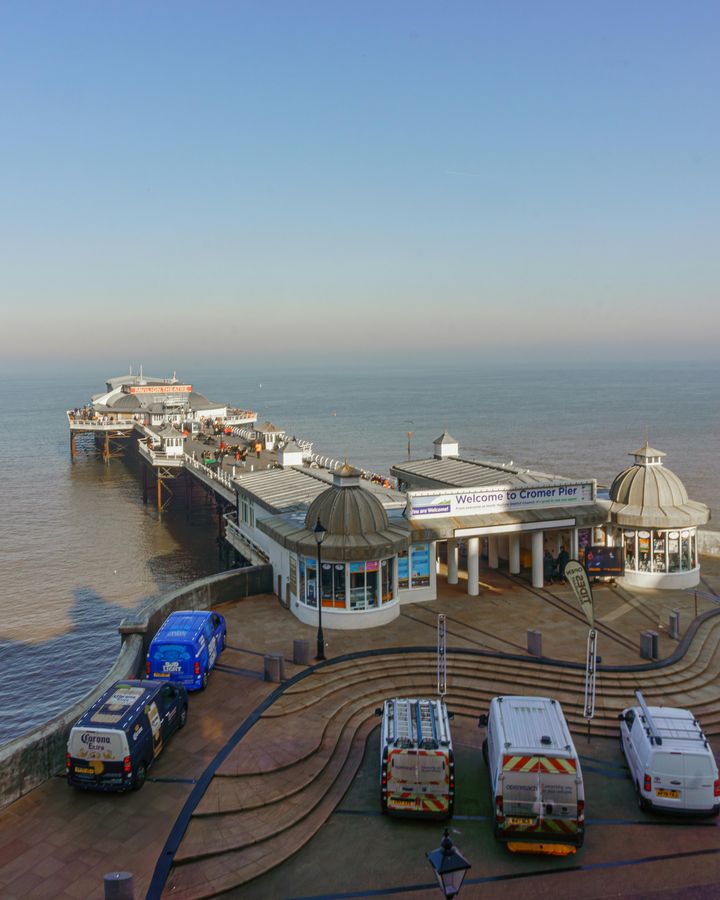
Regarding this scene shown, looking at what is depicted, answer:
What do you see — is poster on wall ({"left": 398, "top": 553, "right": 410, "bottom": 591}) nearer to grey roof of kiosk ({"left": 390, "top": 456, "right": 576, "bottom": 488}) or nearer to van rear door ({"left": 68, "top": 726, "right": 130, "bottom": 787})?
grey roof of kiosk ({"left": 390, "top": 456, "right": 576, "bottom": 488})

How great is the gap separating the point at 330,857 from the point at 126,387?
99714 mm

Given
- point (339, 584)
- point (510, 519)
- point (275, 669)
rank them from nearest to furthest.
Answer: point (275, 669) < point (339, 584) < point (510, 519)

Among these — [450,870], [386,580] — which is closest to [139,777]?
[450,870]

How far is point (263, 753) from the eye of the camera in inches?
611

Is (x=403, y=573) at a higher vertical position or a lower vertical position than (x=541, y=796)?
higher

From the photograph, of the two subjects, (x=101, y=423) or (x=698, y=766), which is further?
(x=101, y=423)

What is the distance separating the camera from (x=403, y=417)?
493 feet

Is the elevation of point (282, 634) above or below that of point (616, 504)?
below

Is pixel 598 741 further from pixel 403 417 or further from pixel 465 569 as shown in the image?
pixel 403 417

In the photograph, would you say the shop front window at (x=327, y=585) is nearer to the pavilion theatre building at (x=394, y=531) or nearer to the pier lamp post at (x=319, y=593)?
the pavilion theatre building at (x=394, y=531)

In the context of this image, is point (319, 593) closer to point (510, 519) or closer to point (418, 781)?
point (418, 781)

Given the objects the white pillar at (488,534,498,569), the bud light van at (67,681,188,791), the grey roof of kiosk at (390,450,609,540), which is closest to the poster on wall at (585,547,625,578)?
the grey roof of kiosk at (390,450,609,540)

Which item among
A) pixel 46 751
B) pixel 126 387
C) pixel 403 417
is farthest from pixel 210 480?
pixel 403 417

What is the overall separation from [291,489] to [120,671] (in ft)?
45.2
